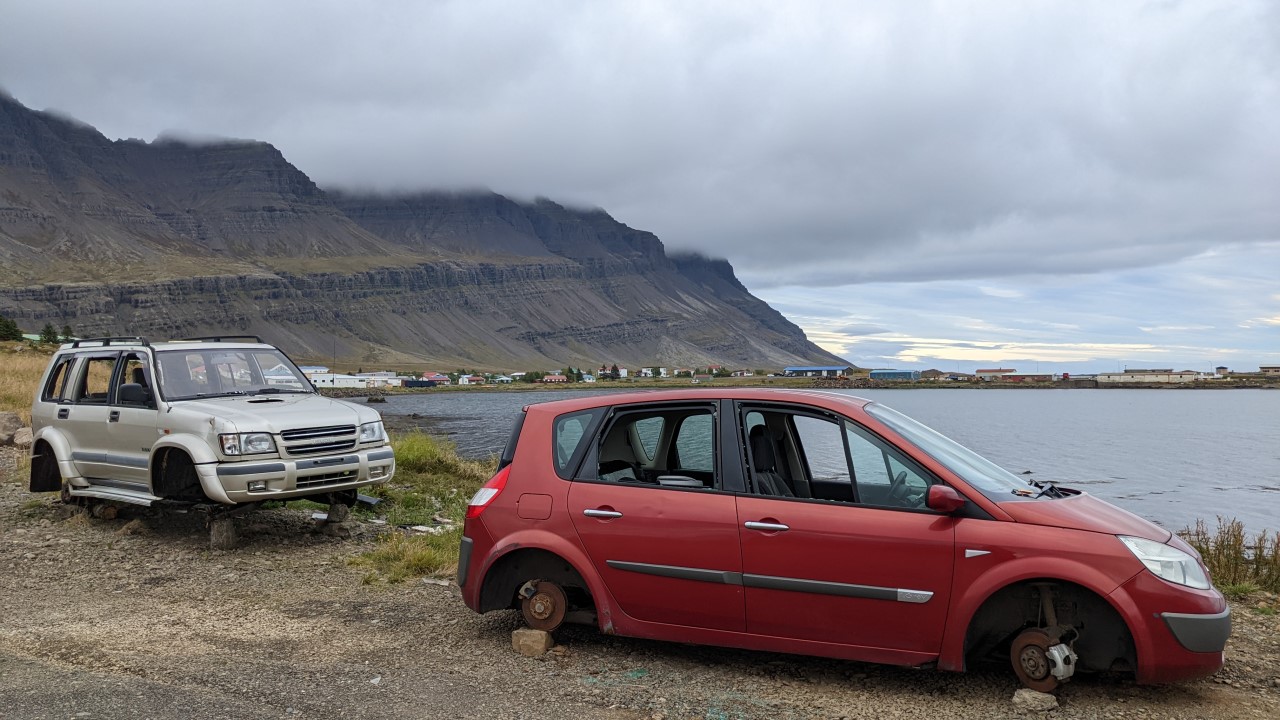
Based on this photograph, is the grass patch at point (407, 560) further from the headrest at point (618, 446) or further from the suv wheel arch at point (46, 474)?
the suv wheel arch at point (46, 474)

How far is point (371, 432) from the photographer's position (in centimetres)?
1082

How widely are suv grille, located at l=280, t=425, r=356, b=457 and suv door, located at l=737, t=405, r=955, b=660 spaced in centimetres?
568

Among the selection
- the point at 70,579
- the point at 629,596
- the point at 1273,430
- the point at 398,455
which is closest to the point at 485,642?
the point at 629,596

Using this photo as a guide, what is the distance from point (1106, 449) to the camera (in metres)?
53.2

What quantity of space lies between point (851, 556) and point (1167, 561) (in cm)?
177

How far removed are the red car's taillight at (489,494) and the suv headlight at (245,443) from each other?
4.03 metres

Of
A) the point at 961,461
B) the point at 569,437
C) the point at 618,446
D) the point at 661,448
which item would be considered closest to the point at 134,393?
the point at 569,437

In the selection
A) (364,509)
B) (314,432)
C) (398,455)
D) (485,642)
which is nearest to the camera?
(485,642)

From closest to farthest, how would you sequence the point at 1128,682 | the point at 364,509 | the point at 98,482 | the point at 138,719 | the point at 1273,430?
1. the point at 138,719
2. the point at 1128,682
3. the point at 98,482
4. the point at 364,509
5. the point at 1273,430

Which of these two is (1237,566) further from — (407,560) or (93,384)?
(93,384)

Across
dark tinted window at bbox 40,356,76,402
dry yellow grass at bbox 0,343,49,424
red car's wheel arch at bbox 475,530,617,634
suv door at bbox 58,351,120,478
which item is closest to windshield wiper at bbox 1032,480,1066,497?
red car's wheel arch at bbox 475,530,617,634

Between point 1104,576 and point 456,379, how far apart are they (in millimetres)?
193134

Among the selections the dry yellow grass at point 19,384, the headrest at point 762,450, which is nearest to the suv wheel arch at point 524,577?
the headrest at point 762,450

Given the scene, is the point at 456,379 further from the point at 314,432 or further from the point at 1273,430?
the point at 314,432
